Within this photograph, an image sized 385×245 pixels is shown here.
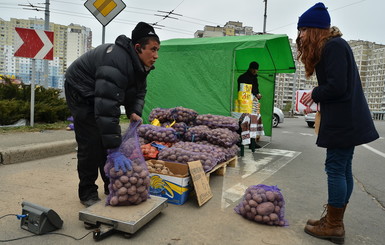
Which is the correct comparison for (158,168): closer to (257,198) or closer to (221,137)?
(257,198)

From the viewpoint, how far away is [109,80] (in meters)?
2.49

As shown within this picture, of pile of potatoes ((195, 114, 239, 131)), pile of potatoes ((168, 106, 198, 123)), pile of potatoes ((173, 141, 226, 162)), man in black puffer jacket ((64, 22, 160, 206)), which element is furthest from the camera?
pile of potatoes ((168, 106, 198, 123))

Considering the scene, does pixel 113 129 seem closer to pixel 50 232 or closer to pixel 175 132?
pixel 50 232

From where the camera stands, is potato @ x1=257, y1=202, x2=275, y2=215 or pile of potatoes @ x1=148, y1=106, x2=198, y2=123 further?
pile of potatoes @ x1=148, y1=106, x2=198, y2=123

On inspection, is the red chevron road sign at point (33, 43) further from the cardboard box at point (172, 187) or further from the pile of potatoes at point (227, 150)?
the cardboard box at point (172, 187)

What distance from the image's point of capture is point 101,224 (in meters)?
2.45

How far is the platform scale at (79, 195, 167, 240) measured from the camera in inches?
92.3

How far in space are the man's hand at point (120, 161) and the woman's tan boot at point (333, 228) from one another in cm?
179

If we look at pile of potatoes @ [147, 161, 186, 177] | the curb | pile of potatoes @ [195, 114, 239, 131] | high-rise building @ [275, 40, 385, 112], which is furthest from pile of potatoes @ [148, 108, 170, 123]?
high-rise building @ [275, 40, 385, 112]

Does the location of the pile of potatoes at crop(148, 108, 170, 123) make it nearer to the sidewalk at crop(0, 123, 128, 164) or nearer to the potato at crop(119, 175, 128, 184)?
the sidewalk at crop(0, 123, 128, 164)

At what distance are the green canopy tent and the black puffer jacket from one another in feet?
10.7

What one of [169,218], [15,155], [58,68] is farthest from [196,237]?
[58,68]

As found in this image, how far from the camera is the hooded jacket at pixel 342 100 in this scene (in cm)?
229

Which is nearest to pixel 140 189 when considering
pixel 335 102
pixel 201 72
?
pixel 335 102
